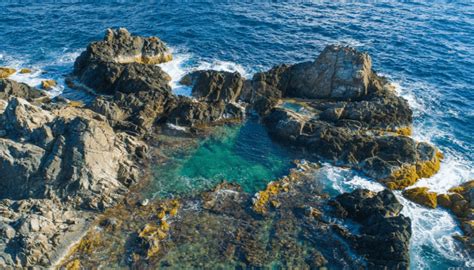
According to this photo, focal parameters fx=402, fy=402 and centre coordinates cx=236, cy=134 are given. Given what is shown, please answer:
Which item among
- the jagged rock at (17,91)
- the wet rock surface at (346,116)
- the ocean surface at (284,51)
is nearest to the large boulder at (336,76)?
the wet rock surface at (346,116)

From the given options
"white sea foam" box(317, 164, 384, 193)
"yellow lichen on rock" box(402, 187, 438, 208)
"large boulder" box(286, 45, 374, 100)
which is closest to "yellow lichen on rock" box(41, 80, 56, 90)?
"large boulder" box(286, 45, 374, 100)

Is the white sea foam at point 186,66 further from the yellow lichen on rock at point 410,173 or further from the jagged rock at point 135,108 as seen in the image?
the yellow lichen on rock at point 410,173

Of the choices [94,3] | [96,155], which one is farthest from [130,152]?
[94,3]

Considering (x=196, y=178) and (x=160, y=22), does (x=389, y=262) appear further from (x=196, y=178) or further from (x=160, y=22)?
(x=160, y=22)

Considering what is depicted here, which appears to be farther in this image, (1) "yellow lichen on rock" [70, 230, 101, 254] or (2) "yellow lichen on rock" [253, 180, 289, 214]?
(2) "yellow lichen on rock" [253, 180, 289, 214]

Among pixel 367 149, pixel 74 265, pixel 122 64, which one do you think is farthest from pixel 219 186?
pixel 122 64

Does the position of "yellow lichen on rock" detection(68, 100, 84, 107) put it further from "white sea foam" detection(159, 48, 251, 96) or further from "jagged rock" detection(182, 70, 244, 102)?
"jagged rock" detection(182, 70, 244, 102)
